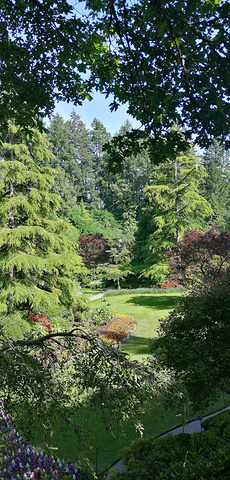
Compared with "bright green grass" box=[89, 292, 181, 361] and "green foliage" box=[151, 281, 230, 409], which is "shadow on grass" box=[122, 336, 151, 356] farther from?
"green foliage" box=[151, 281, 230, 409]

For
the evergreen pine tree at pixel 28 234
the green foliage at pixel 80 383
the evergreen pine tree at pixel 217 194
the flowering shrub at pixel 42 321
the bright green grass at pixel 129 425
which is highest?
the evergreen pine tree at pixel 217 194

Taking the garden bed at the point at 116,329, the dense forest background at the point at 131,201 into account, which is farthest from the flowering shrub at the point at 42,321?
the dense forest background at the point at 131,201

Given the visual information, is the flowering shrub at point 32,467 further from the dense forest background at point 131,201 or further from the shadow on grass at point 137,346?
the dense forest background at point 131,201

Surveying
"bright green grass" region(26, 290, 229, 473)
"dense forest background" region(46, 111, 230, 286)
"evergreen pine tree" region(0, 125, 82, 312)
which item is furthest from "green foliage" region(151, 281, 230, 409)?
"dense forest background" region(46, 111, 230, 286)

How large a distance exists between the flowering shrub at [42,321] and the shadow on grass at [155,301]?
8741 mm

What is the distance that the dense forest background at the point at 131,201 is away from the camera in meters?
20.6

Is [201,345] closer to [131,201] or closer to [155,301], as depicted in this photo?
[155,301]

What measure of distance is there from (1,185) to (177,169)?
1308 cm

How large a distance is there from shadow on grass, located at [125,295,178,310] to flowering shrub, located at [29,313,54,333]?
28.7 feet

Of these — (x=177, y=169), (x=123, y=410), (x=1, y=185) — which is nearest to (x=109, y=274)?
(x=177, y=169)

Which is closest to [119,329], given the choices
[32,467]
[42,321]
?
[42,321]

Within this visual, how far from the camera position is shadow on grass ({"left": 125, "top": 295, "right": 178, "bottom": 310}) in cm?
1821

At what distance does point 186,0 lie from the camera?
2.51 meters

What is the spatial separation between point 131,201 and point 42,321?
3126 cm
